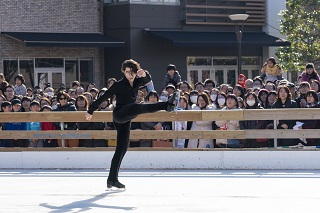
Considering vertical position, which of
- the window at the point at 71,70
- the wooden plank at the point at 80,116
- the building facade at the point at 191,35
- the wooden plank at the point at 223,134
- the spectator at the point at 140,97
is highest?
the building facade at the point at 191,35

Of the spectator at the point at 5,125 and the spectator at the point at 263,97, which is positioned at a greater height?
the spectator at the point at 263,97

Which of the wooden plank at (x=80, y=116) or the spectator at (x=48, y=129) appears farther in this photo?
the spectator at (x=48, y=129)

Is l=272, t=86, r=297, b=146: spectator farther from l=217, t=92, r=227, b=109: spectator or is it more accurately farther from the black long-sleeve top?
the black long-sleeve top

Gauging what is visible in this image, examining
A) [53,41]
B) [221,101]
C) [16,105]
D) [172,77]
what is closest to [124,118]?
[221,101]

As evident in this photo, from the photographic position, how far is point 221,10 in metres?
37.8

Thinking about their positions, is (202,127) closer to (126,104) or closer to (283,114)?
(283,114)

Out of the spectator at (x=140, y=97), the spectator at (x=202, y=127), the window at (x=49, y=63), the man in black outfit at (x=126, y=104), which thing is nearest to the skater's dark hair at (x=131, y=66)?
the man in black outfit at (x=126, y=104)

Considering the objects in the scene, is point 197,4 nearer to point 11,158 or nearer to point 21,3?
point 21,3

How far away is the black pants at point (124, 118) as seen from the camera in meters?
11.5

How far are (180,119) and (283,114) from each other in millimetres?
1978
